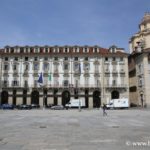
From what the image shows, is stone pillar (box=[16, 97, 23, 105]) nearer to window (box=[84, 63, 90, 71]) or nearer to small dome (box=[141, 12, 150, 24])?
window (box=[84, 63, 90, 71])

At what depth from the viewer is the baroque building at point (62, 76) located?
7394 centimetres

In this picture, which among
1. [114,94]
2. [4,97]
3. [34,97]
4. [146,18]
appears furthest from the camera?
[146,18]

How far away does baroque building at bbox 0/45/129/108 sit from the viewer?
73.9m

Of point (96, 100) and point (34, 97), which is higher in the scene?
point (34, 97)

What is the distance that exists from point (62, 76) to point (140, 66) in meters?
21.2

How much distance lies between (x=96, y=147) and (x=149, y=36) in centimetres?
6917

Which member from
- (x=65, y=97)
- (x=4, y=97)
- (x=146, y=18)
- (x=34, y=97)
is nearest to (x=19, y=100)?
(x=34, y=97)

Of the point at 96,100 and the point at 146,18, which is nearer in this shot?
the point at 96,100

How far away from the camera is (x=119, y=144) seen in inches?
411

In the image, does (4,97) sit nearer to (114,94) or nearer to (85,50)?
(85,50)

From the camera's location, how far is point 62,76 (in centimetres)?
7462

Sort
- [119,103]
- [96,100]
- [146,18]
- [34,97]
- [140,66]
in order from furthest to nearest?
[146,18] → [96,100] → [34,97] → [140,66] → [119,103]

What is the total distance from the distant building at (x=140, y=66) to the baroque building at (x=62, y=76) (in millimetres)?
3280

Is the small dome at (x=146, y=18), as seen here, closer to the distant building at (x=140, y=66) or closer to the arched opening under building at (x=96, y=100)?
the distant building at (x=140, y=66)
